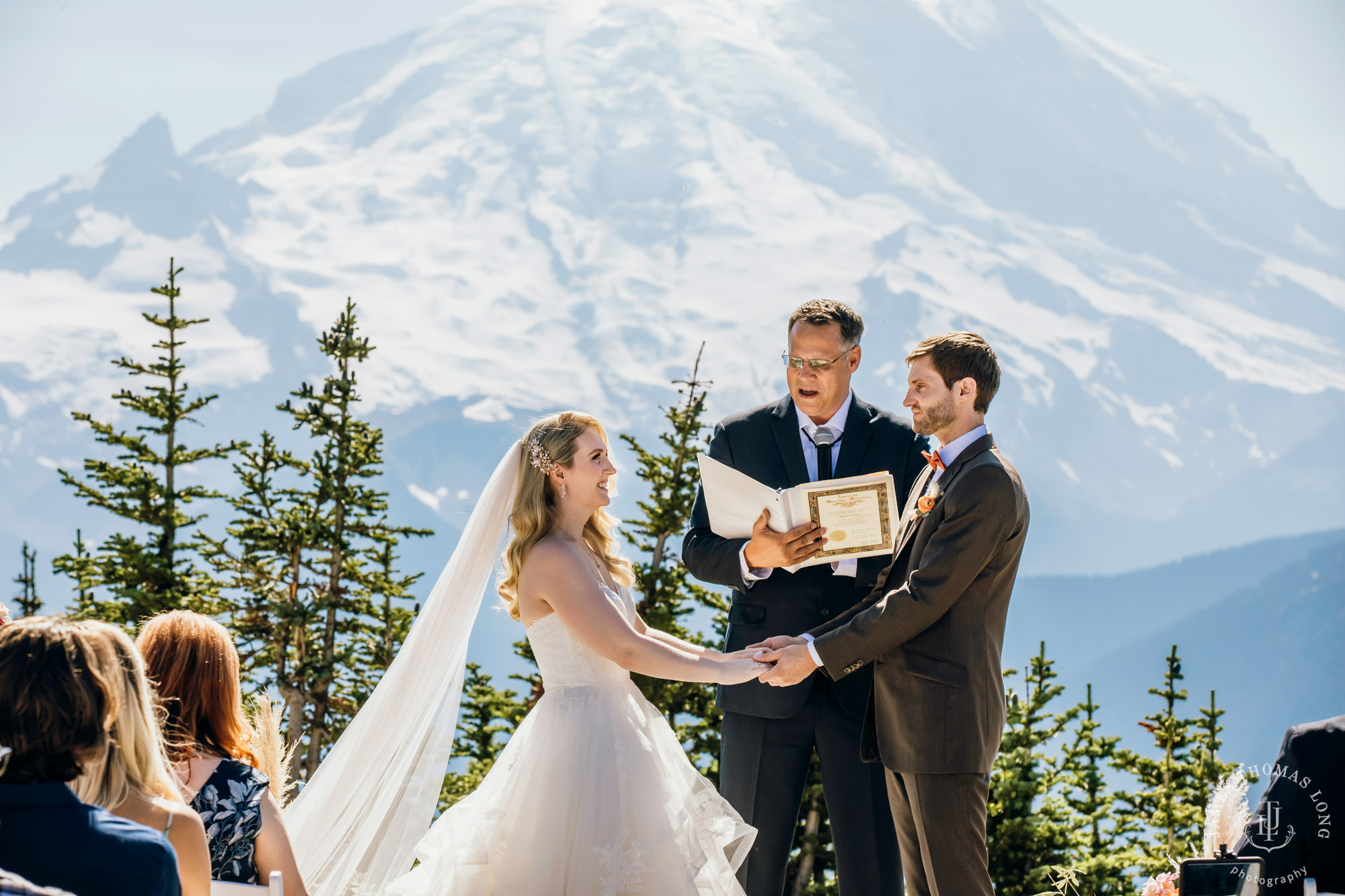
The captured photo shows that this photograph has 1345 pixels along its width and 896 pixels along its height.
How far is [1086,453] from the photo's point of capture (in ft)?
355

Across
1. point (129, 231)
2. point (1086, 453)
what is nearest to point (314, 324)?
point (129, 231)

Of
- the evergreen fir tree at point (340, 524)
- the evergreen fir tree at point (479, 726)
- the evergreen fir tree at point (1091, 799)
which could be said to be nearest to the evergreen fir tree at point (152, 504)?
the evergreen fir tree at point (340, 524)

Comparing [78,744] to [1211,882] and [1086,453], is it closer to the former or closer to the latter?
[1211,882]

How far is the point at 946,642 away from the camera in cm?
367

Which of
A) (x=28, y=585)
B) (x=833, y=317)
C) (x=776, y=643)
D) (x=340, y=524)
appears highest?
(x=340, y=524)

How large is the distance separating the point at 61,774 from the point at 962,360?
2.88m

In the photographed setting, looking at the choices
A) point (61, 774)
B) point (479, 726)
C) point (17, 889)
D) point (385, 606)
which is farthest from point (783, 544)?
point (479, 726)

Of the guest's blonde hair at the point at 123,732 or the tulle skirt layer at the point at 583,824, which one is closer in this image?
the guest's blonde hair at the point at 123,732

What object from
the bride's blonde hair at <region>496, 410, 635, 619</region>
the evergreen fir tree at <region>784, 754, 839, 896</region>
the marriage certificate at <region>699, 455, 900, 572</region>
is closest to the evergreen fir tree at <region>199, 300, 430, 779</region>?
the evergreen fir tree at <region>784, 754, 839, 896</region>

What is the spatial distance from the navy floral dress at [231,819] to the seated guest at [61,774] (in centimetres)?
83

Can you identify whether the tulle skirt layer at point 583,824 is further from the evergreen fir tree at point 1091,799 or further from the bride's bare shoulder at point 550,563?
the evergreen fir tree at point 1091,799

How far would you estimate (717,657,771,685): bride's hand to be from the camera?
3.91 m

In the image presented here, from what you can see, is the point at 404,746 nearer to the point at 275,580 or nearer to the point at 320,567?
the point at 275,580

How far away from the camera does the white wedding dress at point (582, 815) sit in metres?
3.59
